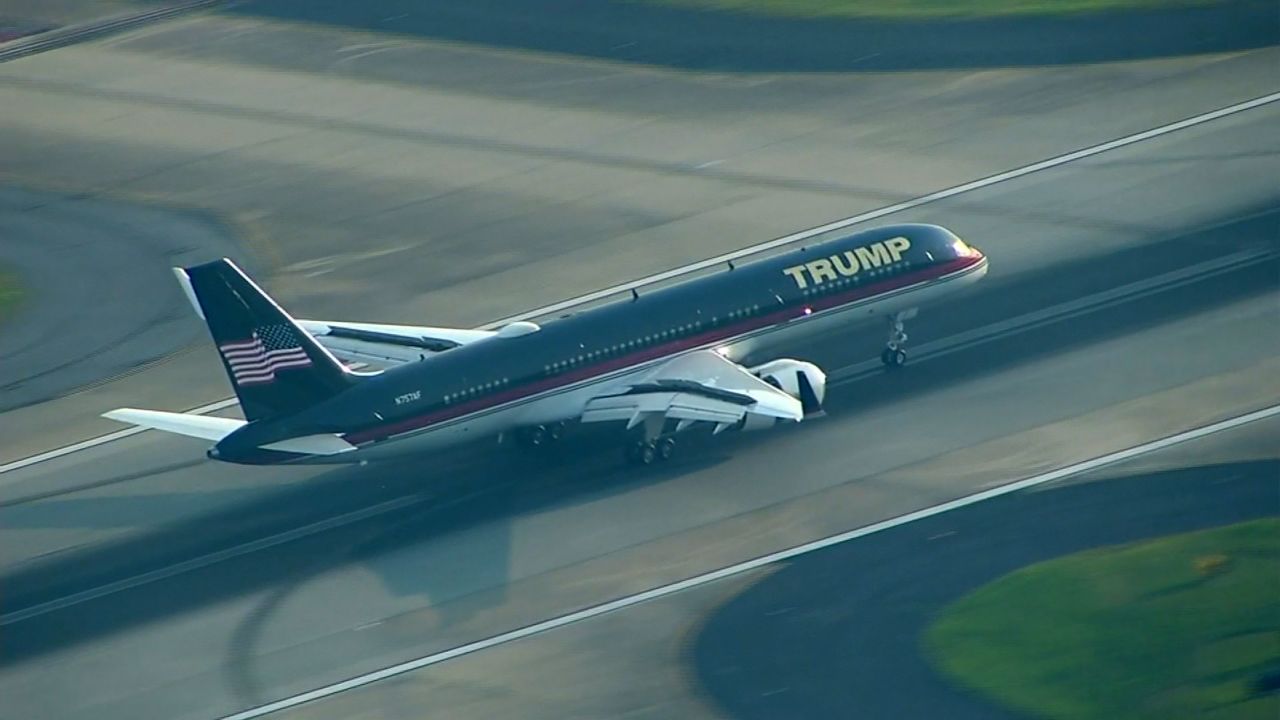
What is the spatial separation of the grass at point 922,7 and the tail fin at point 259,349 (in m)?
55.1

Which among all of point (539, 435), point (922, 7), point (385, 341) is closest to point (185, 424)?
point (385, 341)

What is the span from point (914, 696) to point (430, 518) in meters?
18.6

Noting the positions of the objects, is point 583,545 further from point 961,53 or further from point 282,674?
point 961,53

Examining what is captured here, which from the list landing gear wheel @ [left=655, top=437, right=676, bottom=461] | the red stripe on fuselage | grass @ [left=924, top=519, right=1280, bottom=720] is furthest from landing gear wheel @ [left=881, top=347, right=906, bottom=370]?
grass @ [left=924, top=519, right=1280, bottom=720]

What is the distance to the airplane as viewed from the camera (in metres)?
58.7

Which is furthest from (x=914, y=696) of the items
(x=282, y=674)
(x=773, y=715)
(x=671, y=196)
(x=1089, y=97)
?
(x=1089, y=97)

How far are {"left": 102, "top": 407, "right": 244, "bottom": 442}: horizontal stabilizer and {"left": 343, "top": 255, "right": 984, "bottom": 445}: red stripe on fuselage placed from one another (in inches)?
177

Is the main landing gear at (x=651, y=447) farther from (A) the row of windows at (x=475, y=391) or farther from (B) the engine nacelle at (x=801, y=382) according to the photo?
(A) the row of windows at (x=475, y=391)

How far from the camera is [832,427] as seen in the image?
65188 millimetres

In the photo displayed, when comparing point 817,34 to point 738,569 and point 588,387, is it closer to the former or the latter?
point 588,387

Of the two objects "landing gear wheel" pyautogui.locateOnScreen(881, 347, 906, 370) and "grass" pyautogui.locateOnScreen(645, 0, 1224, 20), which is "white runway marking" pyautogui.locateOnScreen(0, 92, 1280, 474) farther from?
"grass" pyautogui.locateOnScreen(645, 0, 1224, 20)

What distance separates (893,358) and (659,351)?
9.94m

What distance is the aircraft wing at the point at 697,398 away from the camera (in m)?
61.5

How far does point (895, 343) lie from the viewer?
69.9 metres
